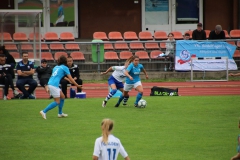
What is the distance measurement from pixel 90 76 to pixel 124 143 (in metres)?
13.0

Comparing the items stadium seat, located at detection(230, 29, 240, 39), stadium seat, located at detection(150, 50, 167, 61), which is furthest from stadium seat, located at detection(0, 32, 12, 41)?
stadium seat, located at detection(230, 29, 240, 39)

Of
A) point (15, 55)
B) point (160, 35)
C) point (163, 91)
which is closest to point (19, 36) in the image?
point (15, 55)

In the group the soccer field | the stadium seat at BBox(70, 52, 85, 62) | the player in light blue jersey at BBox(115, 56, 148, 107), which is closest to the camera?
the soccer field

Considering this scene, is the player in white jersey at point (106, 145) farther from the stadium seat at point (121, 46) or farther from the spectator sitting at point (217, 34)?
the spectator sitting at point (217, 34)

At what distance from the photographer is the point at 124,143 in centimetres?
1464

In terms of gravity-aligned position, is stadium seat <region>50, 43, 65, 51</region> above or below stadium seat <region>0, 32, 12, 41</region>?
below

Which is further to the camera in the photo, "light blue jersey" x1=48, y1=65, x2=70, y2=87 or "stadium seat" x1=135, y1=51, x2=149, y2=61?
"stadium seat" x1=135, y1=51, x2=149, y2=61

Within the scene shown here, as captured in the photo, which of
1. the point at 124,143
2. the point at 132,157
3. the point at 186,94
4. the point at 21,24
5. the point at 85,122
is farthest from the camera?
the point at 21,24

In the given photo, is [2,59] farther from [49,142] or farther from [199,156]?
[199,156]

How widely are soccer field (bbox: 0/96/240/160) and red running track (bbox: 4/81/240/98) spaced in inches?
83.4

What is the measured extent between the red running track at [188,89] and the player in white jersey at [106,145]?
14984 mm

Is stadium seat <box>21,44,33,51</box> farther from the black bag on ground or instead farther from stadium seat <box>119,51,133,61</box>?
the black bag on ground

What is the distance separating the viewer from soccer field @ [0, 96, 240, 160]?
535 inches

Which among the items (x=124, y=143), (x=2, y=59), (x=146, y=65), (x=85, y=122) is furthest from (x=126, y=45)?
(x=124, y=143)
